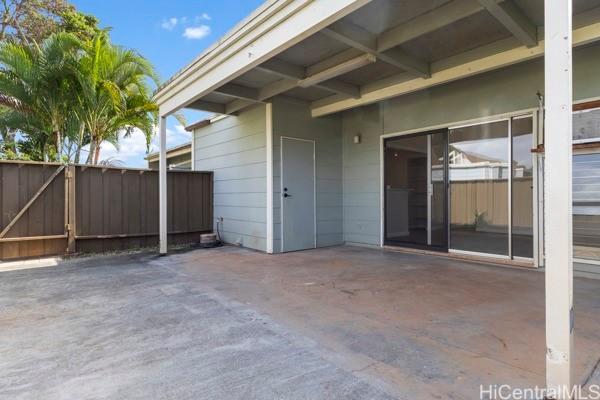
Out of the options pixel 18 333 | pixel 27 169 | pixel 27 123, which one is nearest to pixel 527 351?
pixel 18 333

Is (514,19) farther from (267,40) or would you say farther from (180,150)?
(180,150)

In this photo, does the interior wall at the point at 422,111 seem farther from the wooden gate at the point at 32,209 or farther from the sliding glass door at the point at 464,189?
the wooden gate at the point at 32,209

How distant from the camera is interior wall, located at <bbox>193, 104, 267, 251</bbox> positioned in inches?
234

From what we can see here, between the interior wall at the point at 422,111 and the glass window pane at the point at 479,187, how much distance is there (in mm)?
306

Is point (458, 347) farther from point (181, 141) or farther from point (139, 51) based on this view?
point (181, 141)

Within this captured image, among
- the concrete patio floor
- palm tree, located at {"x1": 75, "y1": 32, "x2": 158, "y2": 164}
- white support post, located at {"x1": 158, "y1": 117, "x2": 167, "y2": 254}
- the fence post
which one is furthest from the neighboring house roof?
the concrete patio floor

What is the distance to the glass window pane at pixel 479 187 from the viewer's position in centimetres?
459

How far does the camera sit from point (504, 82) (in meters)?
4.52

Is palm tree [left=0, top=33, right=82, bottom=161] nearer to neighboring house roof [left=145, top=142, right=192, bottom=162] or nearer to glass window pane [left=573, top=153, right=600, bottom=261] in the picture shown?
neighboring house roof [left=145, top=142, right=192, bottom=162]

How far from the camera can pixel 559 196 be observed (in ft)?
5.23

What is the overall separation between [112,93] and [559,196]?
6.95m

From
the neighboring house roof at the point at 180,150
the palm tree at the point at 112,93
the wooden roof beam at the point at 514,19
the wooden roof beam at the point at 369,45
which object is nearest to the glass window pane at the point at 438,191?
the wooden roof beam at the point at 369,45

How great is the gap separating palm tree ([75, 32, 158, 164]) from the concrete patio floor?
3.51 m

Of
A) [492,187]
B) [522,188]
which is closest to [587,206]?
[522,188]
